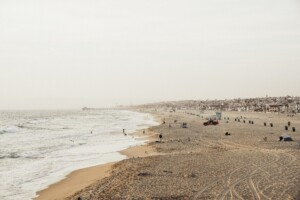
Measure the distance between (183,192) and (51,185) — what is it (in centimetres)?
749

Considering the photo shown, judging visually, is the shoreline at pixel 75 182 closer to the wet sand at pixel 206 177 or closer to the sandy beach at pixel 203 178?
the sandy beach at pixel 203 178

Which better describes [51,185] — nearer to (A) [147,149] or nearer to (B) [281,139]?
(A) [147,149]

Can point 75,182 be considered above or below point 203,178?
below

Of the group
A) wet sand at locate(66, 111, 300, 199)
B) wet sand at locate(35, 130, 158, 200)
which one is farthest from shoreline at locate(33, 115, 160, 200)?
wet sand at locate(66, 111, 300, 199)

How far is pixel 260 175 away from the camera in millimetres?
16422

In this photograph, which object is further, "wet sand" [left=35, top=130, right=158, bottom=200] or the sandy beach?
"wet sand" [left=35, top=130, right=158, bottom=200]

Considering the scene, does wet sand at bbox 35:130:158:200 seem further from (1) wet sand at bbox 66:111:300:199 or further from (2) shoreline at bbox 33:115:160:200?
(1) wet sand at bbox 66:111:300:199

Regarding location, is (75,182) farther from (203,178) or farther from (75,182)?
(203,178)

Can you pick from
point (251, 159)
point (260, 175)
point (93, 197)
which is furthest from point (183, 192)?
point (251, 159)

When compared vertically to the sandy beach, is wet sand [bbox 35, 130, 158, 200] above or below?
below

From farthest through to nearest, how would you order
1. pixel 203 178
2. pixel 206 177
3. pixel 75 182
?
pixel 75 182
pixel 206 177
pixel 203 178

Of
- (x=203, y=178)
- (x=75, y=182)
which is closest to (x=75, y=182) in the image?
(x=75, y=182)

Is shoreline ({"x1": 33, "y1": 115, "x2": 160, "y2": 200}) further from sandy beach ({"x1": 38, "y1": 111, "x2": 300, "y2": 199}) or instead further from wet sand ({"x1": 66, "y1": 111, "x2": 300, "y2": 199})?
wet sand ({"x1": 66, "y1": 111, "x2": 300, "y2": 199})

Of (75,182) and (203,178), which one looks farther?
(75,182)
